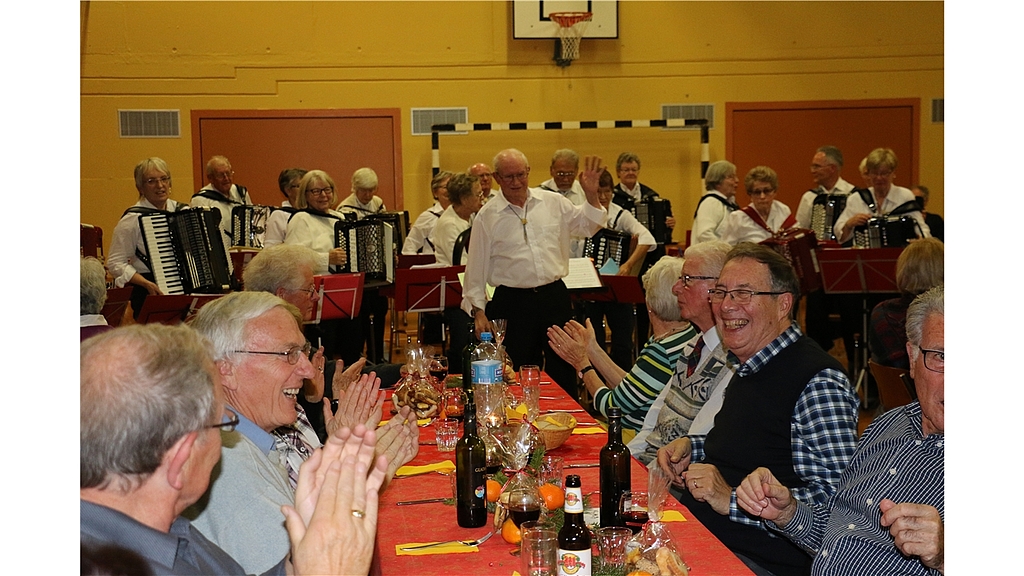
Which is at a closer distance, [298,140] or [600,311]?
[600,311]

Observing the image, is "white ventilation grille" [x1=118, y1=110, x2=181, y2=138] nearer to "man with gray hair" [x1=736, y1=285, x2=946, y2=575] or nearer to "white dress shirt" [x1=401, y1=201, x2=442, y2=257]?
"white dress shirt" [x1=401, y1=201, x2=442, y2=257]

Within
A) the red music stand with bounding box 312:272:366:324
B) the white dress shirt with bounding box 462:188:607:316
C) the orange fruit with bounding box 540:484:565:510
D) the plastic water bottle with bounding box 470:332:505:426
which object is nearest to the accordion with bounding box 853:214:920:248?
the white dress shirt with bounding box 462:188:607:316

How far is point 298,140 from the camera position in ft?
35.8

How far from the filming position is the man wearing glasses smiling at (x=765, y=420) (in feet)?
8.63

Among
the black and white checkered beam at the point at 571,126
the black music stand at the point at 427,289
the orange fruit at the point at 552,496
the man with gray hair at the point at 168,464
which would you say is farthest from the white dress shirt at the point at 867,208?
the man with gray hair at the point at 168,464

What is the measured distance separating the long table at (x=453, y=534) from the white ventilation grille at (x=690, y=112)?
8.71 m

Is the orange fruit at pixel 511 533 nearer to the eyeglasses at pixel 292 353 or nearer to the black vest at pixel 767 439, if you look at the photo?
the eyeglasses at pixel 292 353

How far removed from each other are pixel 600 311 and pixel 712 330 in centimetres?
406

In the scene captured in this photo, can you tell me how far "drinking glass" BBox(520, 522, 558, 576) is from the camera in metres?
1.91

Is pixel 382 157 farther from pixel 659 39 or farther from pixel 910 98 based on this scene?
pixel 910 98

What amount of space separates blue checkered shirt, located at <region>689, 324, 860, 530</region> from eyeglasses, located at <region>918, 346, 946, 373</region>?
347mm

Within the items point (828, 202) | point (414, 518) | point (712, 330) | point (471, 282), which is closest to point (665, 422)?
point (712, 330)

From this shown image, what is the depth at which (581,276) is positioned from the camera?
696 cm

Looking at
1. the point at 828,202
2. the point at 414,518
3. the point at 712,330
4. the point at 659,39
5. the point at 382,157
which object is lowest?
the point at 414,518
